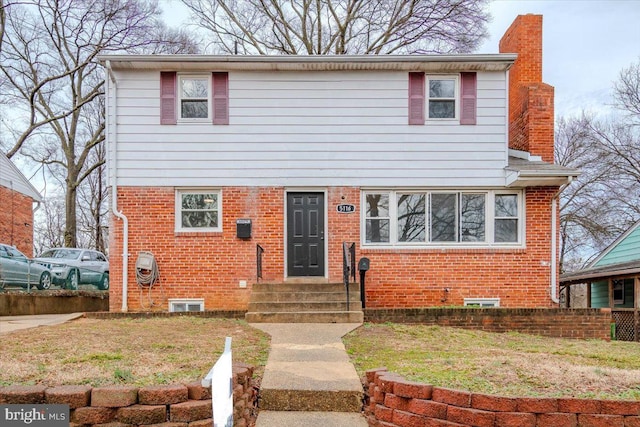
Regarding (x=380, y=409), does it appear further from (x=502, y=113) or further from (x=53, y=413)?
(x=502, y=113)

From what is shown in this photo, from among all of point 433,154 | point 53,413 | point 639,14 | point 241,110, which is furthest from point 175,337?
point 639,14

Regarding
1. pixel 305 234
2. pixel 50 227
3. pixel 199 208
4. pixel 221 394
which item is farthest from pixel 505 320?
pixel 50 227

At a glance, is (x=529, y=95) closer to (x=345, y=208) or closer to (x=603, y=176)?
(x=345, y=208)

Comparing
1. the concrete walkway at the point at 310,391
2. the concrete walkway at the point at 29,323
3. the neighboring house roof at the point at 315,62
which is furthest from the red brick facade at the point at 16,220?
the concrete walkway at the point at 310,391

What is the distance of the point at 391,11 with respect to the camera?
20688 millimetres

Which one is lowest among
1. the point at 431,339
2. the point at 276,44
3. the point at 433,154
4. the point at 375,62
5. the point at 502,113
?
the point at 431,339

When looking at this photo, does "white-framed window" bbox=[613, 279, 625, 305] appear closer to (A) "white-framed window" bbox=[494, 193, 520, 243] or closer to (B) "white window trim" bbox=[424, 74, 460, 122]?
(A) "white-framed window" bbox=[494, 193, 520, 243]

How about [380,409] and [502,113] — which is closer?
[380,409]

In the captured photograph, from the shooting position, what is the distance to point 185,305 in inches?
410

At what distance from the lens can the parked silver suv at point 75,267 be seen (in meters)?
14.7

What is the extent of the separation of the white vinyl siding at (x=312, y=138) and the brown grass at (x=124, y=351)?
364cm

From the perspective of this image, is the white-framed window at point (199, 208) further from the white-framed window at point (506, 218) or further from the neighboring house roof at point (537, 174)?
the neighboring house roof at point (537, 174)

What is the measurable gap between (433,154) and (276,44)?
528 inches

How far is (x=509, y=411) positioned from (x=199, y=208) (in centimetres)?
826
